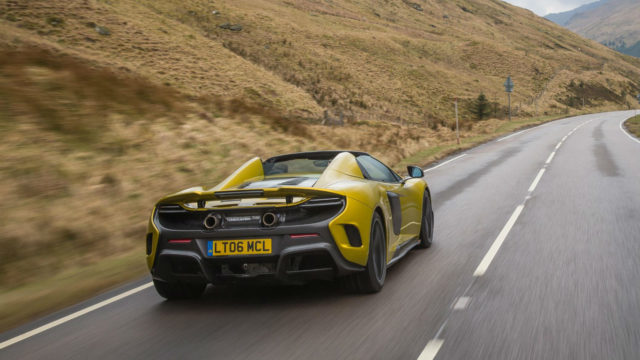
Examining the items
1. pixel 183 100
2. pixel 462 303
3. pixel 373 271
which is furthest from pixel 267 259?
pixel 183 100

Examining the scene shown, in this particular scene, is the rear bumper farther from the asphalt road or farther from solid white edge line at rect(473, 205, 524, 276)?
solid white edge line at rect(473, 205, 524, 276)

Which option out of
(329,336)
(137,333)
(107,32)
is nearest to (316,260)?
(329,336)

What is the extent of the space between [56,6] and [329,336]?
3649cm

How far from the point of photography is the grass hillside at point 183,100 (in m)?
8.86

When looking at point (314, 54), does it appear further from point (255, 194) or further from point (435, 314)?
point (435, 314)

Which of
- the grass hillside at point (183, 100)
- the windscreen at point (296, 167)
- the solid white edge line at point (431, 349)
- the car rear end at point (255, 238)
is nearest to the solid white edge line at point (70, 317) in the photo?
the grass hillside at point (183, 100)

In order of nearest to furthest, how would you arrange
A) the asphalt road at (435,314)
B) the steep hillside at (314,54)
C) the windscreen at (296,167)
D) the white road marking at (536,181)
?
1. the asphalt road at (435,314)
2. the windscreen at (296,167)
3. the white road marking at (536,181)
4. the steep hillside at (314,54)

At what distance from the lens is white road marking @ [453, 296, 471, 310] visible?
481 centimetres

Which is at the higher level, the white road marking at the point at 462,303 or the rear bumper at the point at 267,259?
the rear bumper at the point at 267,259

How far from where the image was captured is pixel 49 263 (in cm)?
768

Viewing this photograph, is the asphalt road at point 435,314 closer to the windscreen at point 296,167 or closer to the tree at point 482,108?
the windscreen at point 296,167

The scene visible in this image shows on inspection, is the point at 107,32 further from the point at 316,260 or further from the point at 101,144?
the point at 316,260

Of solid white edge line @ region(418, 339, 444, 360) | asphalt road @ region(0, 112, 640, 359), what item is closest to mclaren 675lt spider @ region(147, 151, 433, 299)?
asphalt road @ region(0, 112, 640, 359)

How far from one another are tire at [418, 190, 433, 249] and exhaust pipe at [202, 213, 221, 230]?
122 inches
